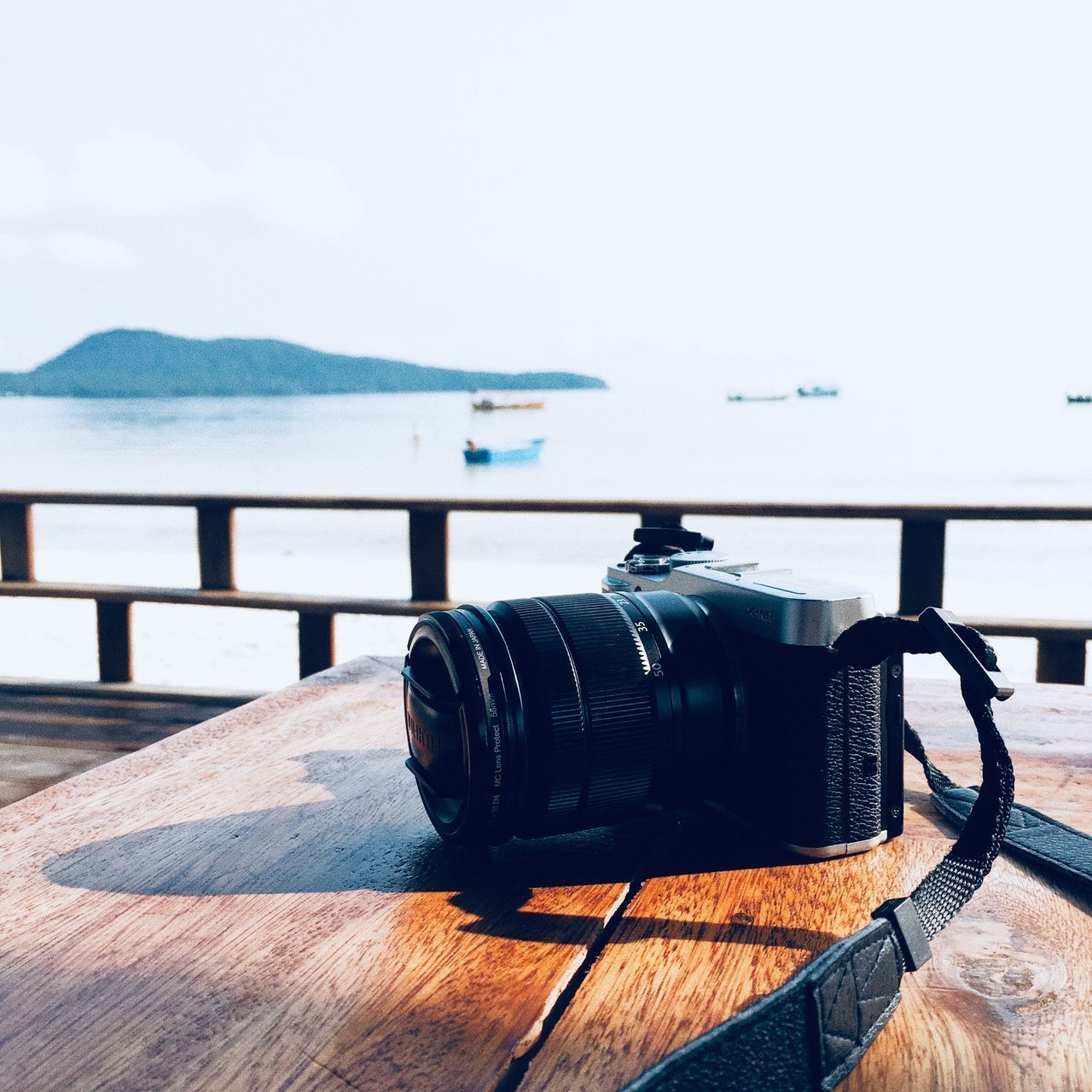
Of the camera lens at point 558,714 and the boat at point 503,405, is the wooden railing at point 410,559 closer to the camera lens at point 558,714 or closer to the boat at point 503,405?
the camera lens at point 558,714

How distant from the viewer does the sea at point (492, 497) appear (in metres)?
5.44

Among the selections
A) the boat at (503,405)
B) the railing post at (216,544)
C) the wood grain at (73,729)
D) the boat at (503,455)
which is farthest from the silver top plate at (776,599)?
the boat at (503,405)

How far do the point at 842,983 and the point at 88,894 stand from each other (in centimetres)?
50

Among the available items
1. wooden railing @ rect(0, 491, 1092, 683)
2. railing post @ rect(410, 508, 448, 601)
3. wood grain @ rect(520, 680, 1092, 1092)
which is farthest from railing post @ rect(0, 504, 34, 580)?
wood grain @ rect(520, 680, 1092, 1092)

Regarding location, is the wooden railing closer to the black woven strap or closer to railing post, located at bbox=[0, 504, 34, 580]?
railing post, located at bbox=[0, 504, 34, 580]

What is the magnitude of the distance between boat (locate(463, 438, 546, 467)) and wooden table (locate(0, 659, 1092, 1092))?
28649 millimetres

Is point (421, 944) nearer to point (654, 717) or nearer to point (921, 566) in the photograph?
point (654, 717)

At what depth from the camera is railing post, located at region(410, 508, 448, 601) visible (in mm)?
2471

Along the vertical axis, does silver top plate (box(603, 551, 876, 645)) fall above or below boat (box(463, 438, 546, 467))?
above

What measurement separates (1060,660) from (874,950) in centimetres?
186

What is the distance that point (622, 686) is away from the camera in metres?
0.79

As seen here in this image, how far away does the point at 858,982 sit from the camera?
1.84 ft

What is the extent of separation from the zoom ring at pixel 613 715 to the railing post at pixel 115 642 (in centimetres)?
224

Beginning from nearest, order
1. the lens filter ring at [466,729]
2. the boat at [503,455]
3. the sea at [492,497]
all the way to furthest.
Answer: the lens filter ring at [466,729] → the sea at [492,497] → the boat at [503,455]
